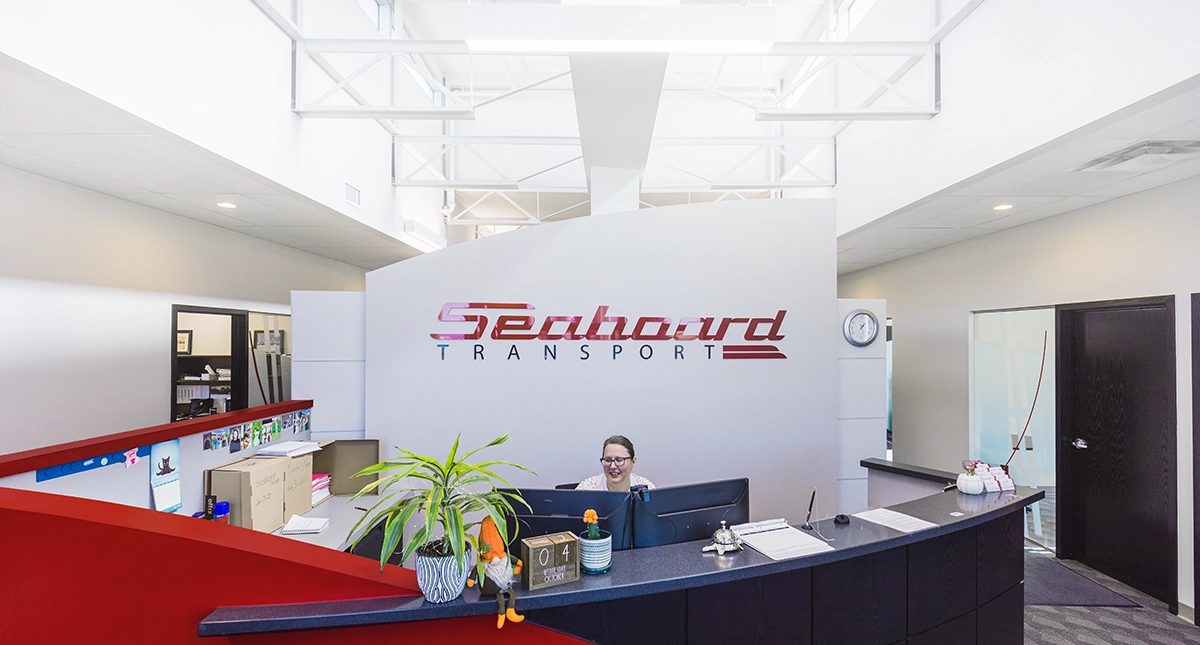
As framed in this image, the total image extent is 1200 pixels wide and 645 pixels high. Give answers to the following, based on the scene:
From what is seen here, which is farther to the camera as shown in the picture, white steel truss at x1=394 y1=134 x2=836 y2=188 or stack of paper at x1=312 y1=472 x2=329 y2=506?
white steel truss at x1=394 y1=134 x2=836 y2=188

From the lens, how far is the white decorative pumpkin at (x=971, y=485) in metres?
3.00

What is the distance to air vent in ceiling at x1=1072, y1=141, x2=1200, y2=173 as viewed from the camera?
323 centimetres

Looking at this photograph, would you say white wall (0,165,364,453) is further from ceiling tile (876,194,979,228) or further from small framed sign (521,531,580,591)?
ceiling tile (876,194,979,228)

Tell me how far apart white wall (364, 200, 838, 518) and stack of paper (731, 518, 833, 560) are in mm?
1781

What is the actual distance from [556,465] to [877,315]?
2.75 metres

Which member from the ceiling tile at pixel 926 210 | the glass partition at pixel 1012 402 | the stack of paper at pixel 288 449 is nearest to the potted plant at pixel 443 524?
the stack of paper at pixel 288 449

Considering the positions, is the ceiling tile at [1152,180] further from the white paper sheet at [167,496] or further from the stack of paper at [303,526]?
the white paper sheet at [167,496]

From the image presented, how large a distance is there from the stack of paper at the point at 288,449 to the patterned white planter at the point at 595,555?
96.0 inches

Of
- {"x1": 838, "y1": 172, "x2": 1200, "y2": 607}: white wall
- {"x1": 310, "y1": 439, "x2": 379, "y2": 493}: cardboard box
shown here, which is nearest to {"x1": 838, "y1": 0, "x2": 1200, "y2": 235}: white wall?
{"x1": 838, "y1": 172, "x2": 1200, "y2": 607}: white wall

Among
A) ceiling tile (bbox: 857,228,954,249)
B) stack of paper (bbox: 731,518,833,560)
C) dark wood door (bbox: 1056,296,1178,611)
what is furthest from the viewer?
ceiling tile (bbox: 857,228,954,249)

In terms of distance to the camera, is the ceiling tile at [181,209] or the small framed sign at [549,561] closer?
the small framed sign at [549,561]

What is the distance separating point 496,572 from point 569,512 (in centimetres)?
52

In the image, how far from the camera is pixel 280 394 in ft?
23.2

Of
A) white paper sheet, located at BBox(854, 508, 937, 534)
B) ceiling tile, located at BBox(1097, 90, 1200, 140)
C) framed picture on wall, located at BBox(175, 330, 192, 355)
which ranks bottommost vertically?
white paper sheet, located at BBox(854, 508, 937, 534)
